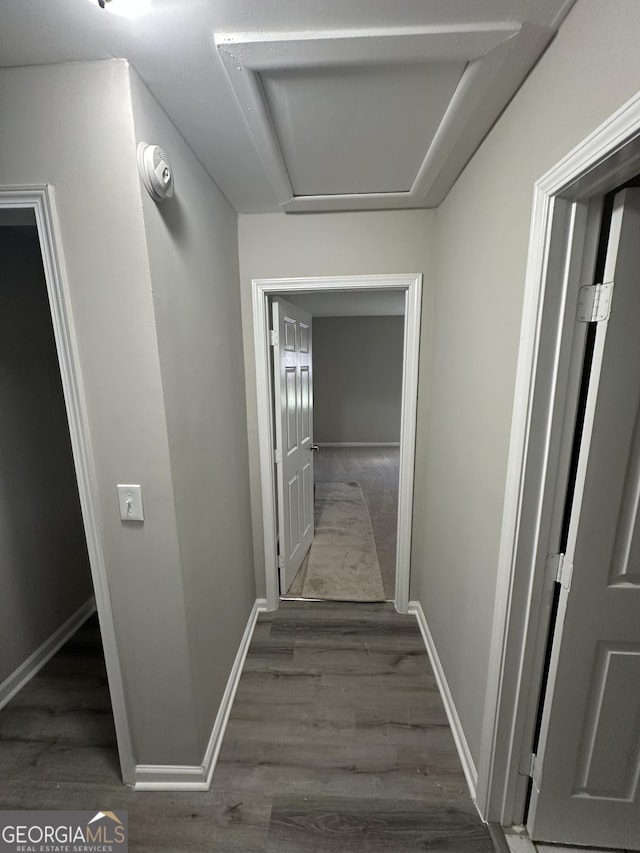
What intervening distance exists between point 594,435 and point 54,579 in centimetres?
266

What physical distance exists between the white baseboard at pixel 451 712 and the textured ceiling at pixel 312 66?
232cm

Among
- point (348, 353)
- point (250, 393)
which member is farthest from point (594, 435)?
point (348, 353)

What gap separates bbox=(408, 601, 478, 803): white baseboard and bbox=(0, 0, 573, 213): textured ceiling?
7.61 ft

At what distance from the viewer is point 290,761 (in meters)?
1.33

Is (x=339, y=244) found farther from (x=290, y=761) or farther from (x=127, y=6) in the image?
(x=290, y=761)

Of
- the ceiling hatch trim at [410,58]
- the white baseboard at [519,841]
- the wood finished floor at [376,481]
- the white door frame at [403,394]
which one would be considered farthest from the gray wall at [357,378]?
the white baseboard at [519,841]

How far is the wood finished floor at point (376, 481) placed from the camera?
2.58 metres

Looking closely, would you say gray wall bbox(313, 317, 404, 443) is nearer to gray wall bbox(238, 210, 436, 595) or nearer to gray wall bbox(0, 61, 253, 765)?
gray wall bbox(238, 210, 436, 595)

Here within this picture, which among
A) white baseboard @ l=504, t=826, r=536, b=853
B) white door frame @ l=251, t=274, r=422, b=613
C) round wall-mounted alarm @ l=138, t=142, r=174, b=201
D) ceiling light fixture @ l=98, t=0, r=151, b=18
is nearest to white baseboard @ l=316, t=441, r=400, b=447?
white door frame @ l=251, t=274, r=422, b=613

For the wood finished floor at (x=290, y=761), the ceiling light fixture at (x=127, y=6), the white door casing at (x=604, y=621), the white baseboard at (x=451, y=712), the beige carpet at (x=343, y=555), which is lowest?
the wood finished floor at (x=290, y=761)

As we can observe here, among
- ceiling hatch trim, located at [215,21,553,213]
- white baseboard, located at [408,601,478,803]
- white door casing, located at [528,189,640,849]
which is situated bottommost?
white baseboard, located at [408,601,478,803]

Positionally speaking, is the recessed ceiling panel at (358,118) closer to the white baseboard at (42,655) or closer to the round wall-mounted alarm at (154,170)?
the round wall-mounted alarm at (154,170)

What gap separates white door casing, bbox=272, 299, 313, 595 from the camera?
203 cm

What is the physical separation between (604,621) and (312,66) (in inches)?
70.4
